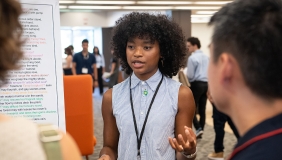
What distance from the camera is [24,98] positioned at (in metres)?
1.82

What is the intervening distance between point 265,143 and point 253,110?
0.32 ft

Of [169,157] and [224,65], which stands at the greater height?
[224,65]

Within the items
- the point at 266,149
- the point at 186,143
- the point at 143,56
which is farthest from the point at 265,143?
the point at 143,56

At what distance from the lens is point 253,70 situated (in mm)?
787

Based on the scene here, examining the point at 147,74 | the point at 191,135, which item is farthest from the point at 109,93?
the point at 191,135

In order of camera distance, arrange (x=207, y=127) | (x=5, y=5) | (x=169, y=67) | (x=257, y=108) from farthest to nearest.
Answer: (x=207, y=127), (x=169, y=67), (x=257, y=108), (x=5, y=5)

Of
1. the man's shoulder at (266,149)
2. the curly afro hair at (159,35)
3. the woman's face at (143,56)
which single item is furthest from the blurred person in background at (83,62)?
the man's shoulder at (266,149)

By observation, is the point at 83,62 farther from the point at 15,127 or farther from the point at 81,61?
the point at 15,127

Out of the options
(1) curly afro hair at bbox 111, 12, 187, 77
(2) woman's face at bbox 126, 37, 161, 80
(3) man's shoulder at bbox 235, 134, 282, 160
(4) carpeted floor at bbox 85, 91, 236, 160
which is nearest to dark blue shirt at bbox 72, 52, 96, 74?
(4) carpeted floor at bbox 85, 91, 236, 160

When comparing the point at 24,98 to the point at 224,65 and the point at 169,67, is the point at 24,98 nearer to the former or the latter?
the point at 169,67

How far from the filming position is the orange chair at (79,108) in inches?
129

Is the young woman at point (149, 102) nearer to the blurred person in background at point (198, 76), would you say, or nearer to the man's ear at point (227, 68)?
the man's ear at point (227, 68)

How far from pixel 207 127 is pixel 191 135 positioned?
5.08 metres

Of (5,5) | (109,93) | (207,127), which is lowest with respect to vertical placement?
(207,127)
